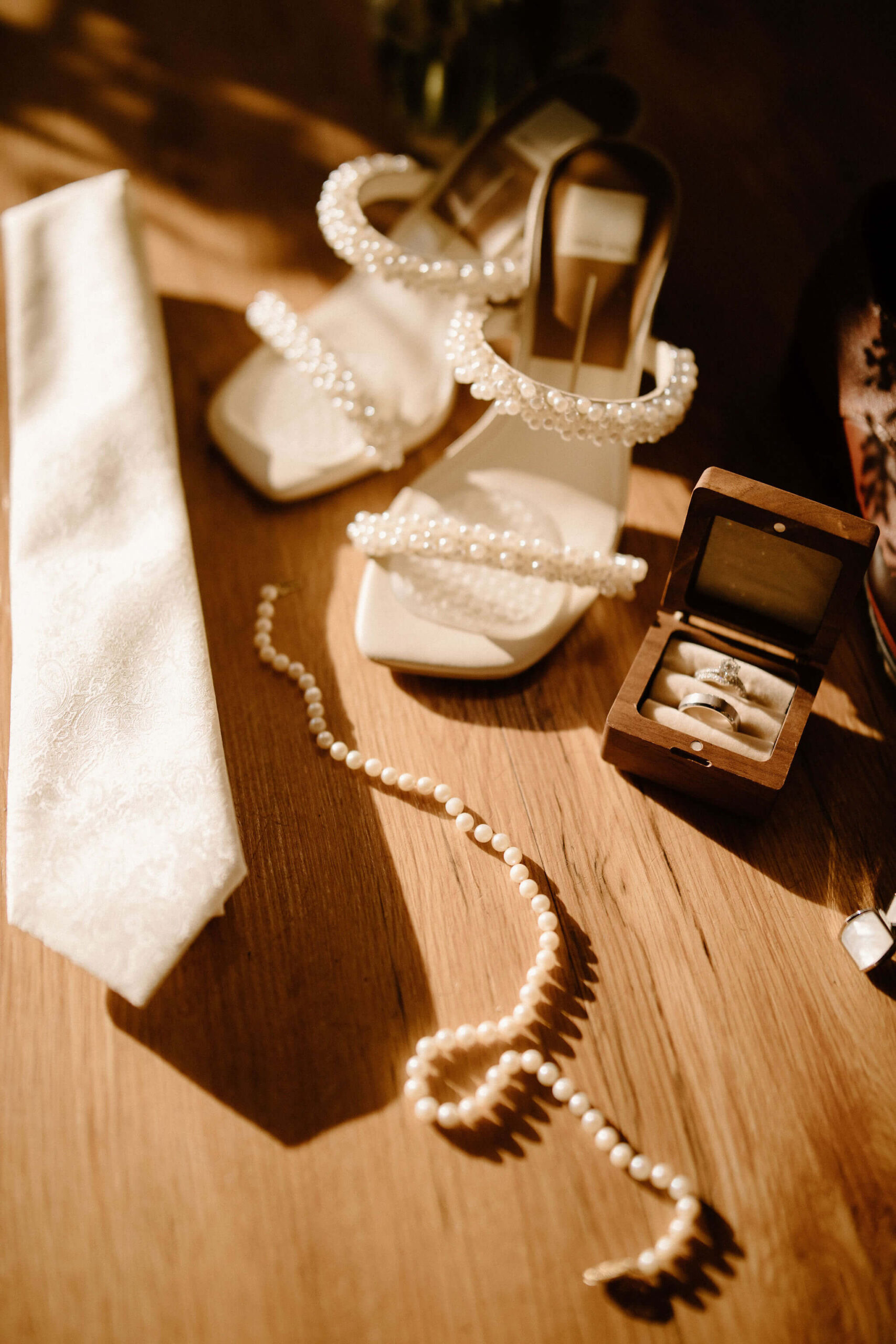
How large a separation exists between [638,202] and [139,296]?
0.45 meters

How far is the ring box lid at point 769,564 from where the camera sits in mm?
520

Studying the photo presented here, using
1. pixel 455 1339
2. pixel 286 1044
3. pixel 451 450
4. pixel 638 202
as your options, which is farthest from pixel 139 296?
pixel 455 1339

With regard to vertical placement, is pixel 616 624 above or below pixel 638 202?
below

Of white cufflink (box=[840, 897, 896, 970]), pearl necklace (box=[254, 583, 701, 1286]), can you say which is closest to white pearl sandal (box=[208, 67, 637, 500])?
pearl necklace (box=[254, 583, 701, 1286])

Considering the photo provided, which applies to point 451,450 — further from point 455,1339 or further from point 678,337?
Answer: point 455,1339

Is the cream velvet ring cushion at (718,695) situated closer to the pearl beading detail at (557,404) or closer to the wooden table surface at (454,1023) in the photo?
the wooden table surface at (454,1023)

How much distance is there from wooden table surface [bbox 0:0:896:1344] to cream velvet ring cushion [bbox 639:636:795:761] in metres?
0.06

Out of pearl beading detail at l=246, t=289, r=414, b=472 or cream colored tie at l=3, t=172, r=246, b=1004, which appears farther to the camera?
pearl beading detail at l=246, t=289, r=414, b=472

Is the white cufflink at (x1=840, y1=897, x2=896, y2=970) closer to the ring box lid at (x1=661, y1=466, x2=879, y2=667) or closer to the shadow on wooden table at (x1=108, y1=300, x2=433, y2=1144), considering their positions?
the ring box lid at (x1=661, y1=466, x2=879, y2=667)

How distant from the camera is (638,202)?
79 cm

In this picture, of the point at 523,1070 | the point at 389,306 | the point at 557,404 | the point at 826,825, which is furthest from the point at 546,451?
the point at 523,1070

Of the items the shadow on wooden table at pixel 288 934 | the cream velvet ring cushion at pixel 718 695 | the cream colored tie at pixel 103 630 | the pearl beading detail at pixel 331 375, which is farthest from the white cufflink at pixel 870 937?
the pearl beading detail at pixel 331 375

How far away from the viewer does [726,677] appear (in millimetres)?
569

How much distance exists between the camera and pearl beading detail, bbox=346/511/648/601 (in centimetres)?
65
